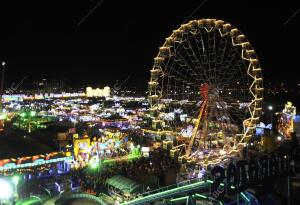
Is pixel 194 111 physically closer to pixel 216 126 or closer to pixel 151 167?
pixel 216 126

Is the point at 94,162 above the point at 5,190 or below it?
below

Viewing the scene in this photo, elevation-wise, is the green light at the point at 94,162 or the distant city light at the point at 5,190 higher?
the distant city light at the point at 5,190

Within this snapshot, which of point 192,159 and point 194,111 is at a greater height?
point 194,111

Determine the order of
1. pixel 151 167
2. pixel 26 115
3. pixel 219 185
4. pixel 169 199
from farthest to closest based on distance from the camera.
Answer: pixel 26 115 < pixel 151 167 < pixel 169 199 < pixel 219 185

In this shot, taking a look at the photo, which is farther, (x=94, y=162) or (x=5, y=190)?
(x=94, y=162)

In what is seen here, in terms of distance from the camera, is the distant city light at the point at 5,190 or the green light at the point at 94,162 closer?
the distant city light at the point at 5,190

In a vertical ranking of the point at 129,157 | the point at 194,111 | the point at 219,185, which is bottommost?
the point at 129,157

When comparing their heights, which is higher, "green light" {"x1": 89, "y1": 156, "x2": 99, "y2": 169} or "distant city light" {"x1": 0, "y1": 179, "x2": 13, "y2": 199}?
"distant city light" {"x1": 0, "y1": 179, "x2": 13, "y2": 199}

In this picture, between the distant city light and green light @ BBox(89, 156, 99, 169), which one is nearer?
the distant city light

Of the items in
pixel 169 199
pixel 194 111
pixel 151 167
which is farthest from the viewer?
pixel 151 167

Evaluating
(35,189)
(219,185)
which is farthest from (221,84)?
(35,189)

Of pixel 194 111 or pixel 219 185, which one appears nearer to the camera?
pixel 219 185
